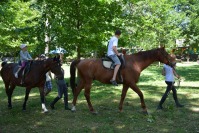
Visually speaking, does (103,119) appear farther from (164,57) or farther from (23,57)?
(23,57)

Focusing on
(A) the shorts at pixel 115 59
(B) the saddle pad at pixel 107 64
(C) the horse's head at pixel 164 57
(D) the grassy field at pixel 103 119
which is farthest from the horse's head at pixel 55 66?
(C) the horse's head at pixel 164 57

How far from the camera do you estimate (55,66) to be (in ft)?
31.1

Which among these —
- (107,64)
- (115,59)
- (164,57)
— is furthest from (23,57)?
(164,57)

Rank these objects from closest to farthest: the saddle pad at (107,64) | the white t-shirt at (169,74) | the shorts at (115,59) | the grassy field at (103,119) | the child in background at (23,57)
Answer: the grassy field at (103,119), the shorts at (115,59), the saddle pad at (107,64), the white t-shirt at (169,74), the child in background at (23,57)

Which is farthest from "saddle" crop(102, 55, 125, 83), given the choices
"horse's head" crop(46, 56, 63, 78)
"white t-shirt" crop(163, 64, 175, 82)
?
"white t-shirt" crop(163, 64, 175, 82)

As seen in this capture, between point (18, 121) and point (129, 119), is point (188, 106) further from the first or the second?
point (18, 121)

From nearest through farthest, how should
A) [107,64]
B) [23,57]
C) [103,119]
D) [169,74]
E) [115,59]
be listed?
[103,119] < [115,59] < [107,64] < [169,74] < [23,57]

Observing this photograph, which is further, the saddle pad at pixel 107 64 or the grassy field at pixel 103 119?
the saddle pad at pixel 107 64

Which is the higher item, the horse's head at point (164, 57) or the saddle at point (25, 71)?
the horse's head at point (164, 57)

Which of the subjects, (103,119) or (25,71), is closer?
(103,119)

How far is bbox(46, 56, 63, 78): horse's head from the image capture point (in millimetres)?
9391

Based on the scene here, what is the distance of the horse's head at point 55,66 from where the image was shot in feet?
30.8

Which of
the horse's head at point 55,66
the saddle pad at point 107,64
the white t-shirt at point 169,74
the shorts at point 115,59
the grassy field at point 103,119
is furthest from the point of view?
the white t-shirt at point 169,74

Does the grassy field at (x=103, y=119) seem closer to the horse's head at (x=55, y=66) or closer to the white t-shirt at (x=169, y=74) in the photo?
the white t-shirt at (x=169, y=74)
